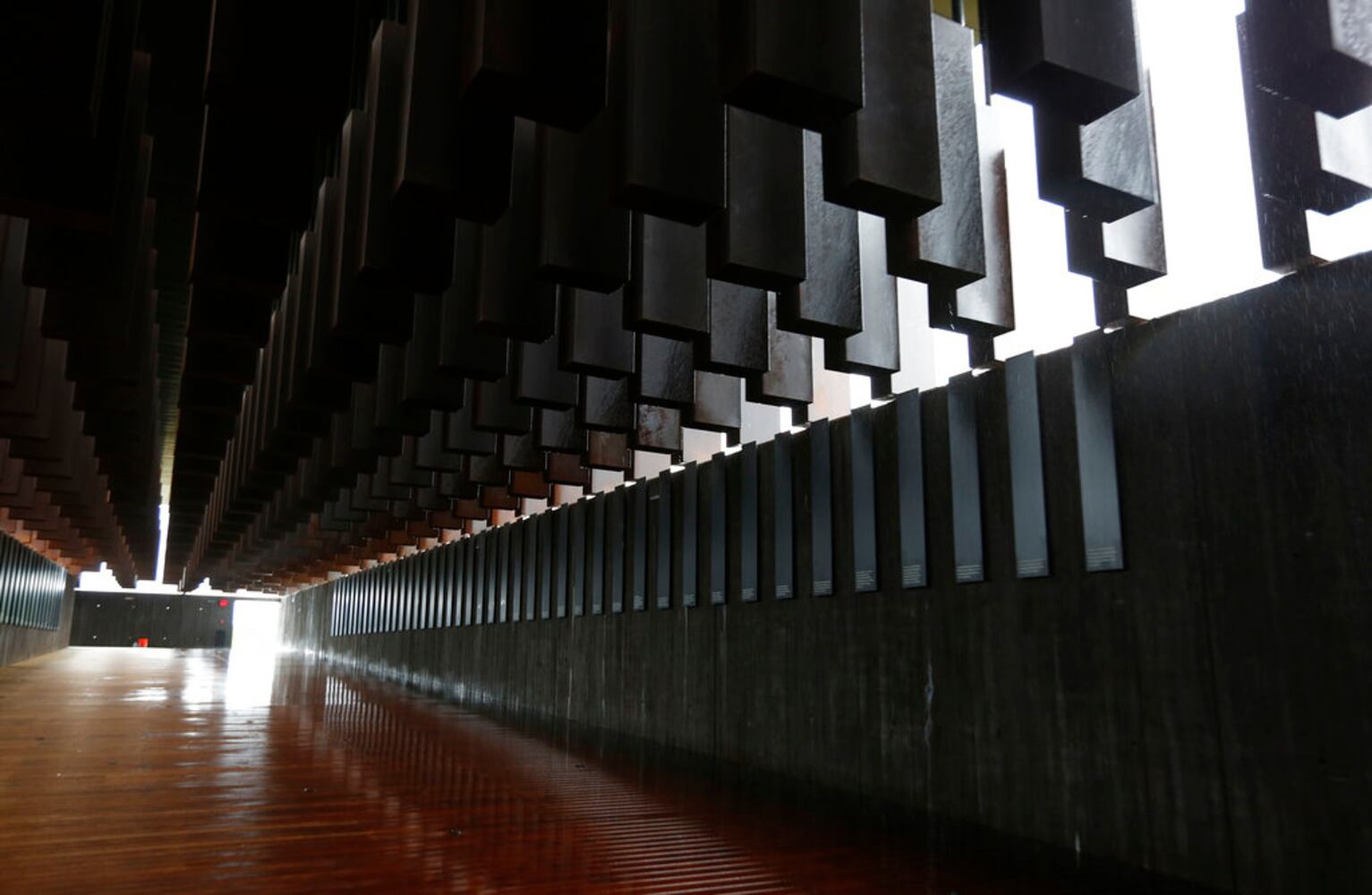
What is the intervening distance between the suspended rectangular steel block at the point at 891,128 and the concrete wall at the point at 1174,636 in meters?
2.23

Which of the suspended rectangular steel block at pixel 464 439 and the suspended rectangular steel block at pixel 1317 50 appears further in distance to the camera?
the suspended rectangular steel block at pixel 464 439

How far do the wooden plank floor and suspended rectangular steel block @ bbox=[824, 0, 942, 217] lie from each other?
2.94 metres

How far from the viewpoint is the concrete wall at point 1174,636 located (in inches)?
169

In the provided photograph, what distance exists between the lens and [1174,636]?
4906mm

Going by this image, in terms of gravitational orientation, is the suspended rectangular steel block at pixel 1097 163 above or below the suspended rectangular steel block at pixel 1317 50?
below

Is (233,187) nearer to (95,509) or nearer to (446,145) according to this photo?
(446,145)

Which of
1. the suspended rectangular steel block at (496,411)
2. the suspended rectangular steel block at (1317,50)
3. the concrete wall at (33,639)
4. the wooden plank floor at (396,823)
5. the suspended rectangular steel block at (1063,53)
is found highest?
the suspended rectangular steel block at (1317,50)

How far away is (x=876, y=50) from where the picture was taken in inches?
146

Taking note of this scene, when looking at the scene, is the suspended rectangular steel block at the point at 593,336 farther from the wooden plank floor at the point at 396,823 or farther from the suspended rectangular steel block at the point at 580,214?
the wooden plank floor at the point at 396,823

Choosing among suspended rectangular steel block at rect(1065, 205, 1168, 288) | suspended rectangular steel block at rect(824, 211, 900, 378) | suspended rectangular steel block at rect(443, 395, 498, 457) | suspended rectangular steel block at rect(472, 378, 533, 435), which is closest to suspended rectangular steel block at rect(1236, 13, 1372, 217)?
suspended rectangular steel block at rect(1065, 205, 1168, 288)

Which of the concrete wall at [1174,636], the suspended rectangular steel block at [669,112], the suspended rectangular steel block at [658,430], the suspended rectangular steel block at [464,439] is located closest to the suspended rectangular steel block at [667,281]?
the suspended rectangular steel block at [669,112]

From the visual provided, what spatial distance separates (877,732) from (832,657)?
73 cm

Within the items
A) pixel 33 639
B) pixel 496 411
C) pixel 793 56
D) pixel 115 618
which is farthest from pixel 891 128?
pixel 115 618

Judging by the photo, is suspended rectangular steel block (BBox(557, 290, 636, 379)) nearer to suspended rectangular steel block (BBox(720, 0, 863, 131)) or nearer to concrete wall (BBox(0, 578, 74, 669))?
suspended rectangular steel block (BBox(720, 0, 863, 131))
